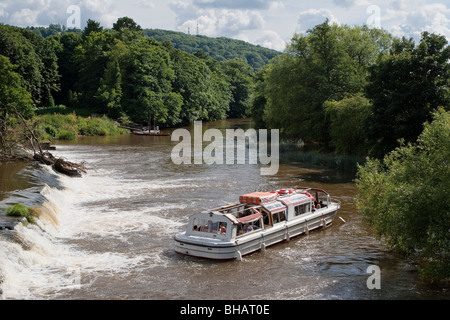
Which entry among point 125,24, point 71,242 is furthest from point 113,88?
point 71,242

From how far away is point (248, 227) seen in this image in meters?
21.6

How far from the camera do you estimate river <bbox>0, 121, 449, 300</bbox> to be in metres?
17.2

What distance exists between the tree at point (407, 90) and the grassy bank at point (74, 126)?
46.1m

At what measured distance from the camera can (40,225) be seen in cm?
2322

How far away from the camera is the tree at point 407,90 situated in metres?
35.9

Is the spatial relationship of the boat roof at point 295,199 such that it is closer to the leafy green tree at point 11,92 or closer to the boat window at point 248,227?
the boat window at point 248,227

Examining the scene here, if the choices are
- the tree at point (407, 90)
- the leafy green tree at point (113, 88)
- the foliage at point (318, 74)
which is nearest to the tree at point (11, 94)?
the leafy green tree at point (113, 88)

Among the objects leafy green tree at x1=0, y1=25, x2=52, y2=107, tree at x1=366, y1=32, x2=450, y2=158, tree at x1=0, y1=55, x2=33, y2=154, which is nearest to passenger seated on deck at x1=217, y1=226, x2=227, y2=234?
tree at x1=366, y1=32, x2=450, y2=158

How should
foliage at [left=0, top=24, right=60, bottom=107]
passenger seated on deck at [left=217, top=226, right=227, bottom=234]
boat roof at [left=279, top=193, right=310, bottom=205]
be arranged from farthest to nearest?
foliage at [left=0, top=24, right=60, bottom=107] → boat roof at [left=279, top=193, right=310, bottom=205] → passenger seated on deck at [left=217, top=226, right=227, bottom=234]

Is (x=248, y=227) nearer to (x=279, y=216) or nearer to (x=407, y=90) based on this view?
(x=279, y=216)

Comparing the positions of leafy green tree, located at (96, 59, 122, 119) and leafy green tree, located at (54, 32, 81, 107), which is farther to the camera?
leafy green tree, located at (54, 32, 81, 107)

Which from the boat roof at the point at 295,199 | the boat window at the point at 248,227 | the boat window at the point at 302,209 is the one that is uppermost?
the boat roof at the point at 295,199

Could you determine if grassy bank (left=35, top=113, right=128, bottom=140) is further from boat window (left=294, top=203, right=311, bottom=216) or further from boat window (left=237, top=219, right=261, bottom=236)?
boat window (left=237, top=219, right=261, bottom=236)

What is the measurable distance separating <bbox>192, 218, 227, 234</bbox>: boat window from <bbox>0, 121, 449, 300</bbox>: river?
1.43 meters
